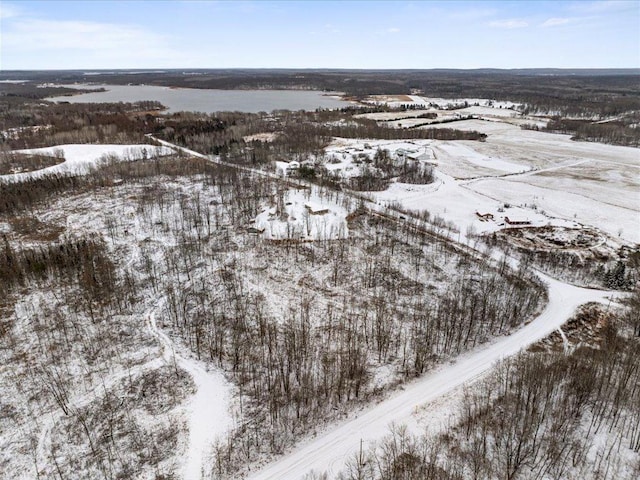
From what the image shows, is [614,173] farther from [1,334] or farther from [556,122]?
[1,334]

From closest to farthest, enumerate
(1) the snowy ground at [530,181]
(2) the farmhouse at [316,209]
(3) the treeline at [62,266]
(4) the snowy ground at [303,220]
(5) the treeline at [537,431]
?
(5) the treeline at [537,431] → (3) the treeline at [62,266] → (4) the snowy ground at [303,220] → (2) the farmhouse at [316,209] → (1) the snowy ground at [530,181]

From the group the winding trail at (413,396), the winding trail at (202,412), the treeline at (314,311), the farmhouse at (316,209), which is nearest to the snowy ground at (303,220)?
the farmhouse at (316,209)

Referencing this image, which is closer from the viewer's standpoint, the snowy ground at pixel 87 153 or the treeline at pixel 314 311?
the treeline at pixel 314 311

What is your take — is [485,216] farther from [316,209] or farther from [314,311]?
[314,311]

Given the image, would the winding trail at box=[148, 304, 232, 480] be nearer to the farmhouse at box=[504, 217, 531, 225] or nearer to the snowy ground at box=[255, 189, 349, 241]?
the snowy ground at box=[255, 189, 349, 241]

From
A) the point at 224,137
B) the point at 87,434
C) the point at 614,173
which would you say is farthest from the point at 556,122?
the point at 87,434

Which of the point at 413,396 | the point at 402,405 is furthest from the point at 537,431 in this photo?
the point at 402,405

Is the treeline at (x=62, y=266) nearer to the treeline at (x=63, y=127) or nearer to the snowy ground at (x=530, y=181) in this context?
the snowy ground at (x=530, y=181)
